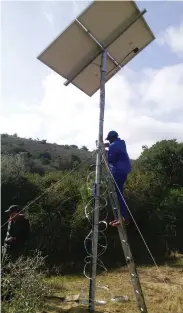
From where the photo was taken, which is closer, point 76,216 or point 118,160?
point 118,160

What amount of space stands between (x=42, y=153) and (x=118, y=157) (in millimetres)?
29662

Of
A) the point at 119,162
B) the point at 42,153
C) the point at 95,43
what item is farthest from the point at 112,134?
the point at 42,153

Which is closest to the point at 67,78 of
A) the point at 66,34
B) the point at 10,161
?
the point at 66,34

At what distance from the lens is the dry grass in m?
5.36

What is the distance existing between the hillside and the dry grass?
568 inches

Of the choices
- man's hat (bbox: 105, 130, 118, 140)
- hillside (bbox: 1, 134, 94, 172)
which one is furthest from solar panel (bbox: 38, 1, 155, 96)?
hillside (bbox: 1, 134, 94, 172)

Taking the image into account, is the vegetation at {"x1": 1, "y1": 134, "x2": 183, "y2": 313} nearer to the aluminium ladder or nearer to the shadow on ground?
the shadow on ground

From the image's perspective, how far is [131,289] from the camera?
6969 millimetres

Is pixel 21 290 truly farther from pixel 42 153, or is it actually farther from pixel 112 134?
pixel 42 153

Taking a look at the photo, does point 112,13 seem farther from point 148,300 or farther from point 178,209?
point 178,209

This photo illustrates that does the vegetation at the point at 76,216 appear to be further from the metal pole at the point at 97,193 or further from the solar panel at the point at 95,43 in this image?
the solar panel at the point at 95,43

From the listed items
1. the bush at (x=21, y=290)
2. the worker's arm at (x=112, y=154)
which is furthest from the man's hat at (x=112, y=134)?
the bush at (x=21, y=290)

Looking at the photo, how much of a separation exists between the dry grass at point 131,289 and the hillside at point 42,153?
14.4 m

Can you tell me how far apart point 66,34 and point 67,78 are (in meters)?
0.79
